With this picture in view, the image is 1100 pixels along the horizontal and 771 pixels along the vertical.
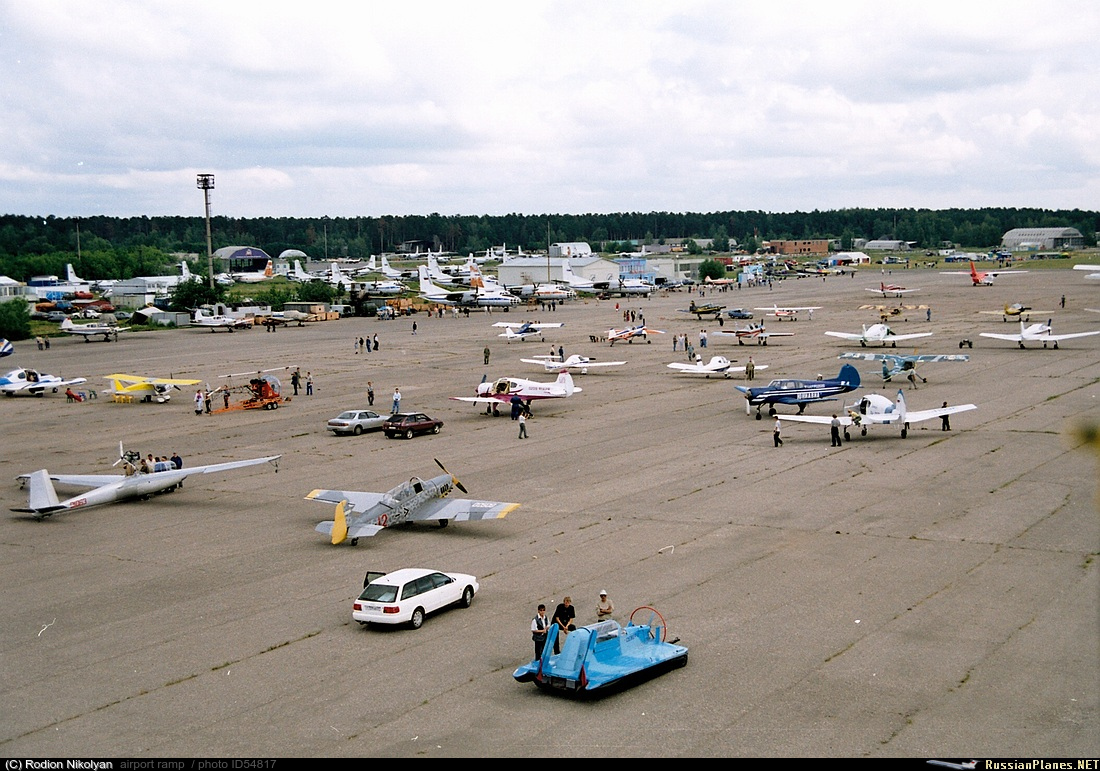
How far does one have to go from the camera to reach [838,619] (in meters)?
18.8

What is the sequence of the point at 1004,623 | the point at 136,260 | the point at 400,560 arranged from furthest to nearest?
the point at 136,260 < the point at 400,560 < the point at 1004,623

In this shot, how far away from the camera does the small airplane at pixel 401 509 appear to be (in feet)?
82.7

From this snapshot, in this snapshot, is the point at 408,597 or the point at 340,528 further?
the point at 340,528

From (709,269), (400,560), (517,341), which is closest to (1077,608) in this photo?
(400,560)

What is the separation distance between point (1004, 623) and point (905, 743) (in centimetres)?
581

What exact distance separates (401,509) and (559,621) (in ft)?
31.2

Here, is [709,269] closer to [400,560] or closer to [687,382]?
[687,382]

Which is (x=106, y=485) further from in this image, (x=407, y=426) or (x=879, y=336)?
(x=879, y=336)

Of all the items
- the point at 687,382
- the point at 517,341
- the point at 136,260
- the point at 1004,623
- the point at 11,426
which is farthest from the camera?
the point at 136,260

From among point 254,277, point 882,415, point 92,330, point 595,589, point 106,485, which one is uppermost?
point 254,277

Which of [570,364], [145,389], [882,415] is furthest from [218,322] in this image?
[882,415]

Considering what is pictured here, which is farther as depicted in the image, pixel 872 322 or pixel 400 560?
pixel 872 322

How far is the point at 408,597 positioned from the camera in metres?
19.2

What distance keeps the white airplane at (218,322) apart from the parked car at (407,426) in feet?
212
